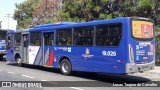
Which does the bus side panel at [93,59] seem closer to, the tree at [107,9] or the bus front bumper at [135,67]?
the bus front bumper at [135,67]

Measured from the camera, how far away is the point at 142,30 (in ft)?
42.7

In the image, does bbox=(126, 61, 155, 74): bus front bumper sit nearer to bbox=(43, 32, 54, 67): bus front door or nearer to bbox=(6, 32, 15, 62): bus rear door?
bbox=(43, 32, 54, 67): bus front door

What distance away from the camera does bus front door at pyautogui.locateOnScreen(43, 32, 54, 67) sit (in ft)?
55.1

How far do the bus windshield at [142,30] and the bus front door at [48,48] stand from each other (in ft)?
18.2

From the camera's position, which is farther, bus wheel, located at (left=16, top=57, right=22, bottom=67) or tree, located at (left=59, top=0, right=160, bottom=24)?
bus wheel, located at (left=16, top=57, right=22, bottom=67)

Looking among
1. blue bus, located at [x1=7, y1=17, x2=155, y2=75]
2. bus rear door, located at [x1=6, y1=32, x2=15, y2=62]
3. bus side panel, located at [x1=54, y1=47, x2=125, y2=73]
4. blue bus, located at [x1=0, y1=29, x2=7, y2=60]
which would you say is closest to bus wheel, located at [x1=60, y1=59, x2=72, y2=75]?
blue bus, located at [x1=7, y1=17, x2=155, y2=75]

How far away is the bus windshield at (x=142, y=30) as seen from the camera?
41.2ft

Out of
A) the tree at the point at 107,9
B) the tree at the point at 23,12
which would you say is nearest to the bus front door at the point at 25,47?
the tree at the point at 107,9

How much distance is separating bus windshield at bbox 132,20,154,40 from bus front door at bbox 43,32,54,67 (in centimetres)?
555

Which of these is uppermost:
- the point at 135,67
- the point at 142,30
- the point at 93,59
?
the point at 142,30

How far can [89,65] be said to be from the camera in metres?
14.1

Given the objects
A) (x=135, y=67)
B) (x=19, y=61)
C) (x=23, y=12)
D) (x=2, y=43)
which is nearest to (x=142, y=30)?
(x=135, y=67)

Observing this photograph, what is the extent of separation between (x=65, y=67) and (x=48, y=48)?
1.79 metres

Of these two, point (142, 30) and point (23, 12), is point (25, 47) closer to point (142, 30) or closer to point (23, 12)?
point (142, 30)
